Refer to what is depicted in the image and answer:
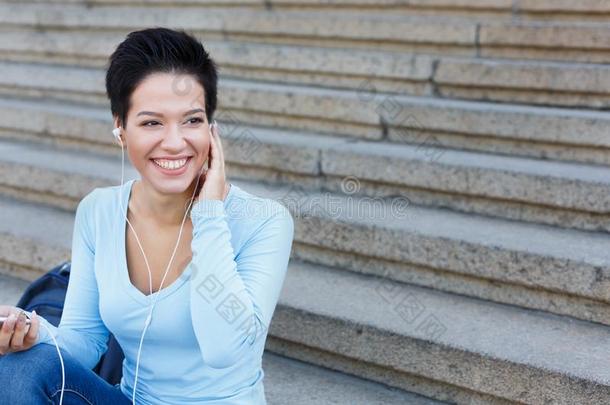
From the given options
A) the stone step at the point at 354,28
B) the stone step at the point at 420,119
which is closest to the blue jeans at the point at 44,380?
the stone step at the point at 420,119

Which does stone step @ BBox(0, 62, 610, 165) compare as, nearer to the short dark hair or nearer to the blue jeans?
the short dark hair

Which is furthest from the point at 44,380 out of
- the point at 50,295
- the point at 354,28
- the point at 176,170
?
the point at 354,28

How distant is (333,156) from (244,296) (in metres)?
1.58

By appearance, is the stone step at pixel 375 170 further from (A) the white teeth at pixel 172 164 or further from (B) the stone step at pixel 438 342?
(A) the white teeth at pixel 172 164

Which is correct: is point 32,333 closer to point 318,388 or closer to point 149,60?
point 149,60

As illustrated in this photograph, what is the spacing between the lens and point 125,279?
2025mm

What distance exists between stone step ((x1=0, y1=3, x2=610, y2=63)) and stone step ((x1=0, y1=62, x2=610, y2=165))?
0.34m

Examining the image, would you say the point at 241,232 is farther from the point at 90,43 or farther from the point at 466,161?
the point at 90,43

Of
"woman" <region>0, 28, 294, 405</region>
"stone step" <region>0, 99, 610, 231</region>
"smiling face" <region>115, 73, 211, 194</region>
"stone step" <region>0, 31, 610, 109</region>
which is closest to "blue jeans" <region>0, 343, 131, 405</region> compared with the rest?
"woman" <region>0, 28, 294, 405</region>

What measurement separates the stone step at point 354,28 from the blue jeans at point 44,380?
2572 millimetres

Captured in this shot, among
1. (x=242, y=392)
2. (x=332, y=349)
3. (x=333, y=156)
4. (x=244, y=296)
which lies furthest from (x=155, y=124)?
(x=333, y=156)

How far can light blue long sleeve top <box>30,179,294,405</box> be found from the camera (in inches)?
71.6

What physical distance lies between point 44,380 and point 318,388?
108 cm

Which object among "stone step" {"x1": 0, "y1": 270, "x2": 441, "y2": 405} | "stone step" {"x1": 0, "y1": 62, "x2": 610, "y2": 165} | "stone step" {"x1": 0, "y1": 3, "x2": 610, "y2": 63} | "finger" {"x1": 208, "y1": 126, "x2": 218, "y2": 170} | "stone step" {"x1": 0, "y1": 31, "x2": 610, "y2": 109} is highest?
"stone step" {"x1": 0, "y1": 3, "x2": 610, "y2": 63}
